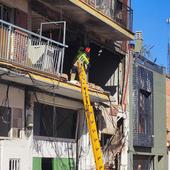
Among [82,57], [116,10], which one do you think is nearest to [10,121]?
[82,57]

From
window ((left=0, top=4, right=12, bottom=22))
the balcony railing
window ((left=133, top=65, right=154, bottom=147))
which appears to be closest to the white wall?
window ((left=0, top=4, right=12, bottom=22))

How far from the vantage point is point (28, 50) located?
50.9ft

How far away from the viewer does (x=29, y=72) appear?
48.3 ft

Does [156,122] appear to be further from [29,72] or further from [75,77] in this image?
[29,72]

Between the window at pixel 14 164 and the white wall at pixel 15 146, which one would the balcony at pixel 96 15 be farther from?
the window at pixel 14 164

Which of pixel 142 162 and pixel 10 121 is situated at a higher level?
pixel 10 121

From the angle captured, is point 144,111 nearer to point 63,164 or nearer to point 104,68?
point 104,68

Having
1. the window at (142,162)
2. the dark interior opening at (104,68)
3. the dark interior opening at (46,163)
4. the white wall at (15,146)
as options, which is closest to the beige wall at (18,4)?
the white wall at (15,146)

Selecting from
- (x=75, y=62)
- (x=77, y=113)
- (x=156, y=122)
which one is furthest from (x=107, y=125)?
(x=156, y=122)

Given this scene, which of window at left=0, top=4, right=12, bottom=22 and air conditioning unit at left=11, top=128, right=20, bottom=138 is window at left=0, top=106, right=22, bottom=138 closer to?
air conditioning unit at left=11, top=128, right=20, bottom=138

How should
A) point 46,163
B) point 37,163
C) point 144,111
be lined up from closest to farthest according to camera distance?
point 37,163 < point 46,163 < point 144,111

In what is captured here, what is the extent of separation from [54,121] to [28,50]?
3.41 metres

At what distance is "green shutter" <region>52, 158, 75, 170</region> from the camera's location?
18.0m

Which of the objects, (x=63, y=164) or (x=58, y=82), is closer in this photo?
(x=58, y=82)
